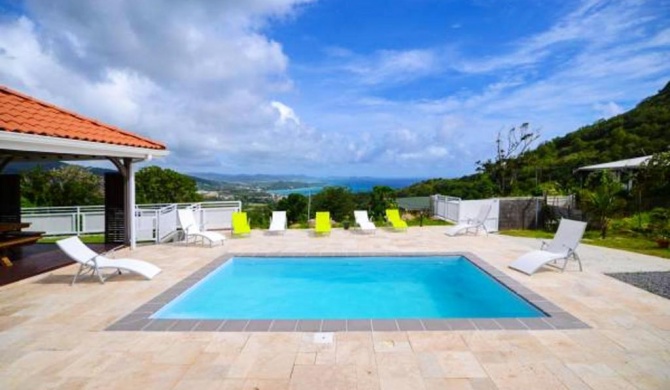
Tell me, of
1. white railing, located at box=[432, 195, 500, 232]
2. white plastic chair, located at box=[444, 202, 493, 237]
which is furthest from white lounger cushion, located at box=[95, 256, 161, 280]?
white railing, located at box=[432, 195, 500, 232]

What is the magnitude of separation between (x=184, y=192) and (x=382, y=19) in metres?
13.4

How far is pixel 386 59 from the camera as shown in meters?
17.6

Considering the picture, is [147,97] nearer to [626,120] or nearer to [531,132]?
[531,132]

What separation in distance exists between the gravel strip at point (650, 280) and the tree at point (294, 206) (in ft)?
44.5

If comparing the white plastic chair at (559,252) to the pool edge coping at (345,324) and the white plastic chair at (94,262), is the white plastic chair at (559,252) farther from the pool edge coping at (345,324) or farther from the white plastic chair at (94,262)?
the white plastic chair at (94,262)

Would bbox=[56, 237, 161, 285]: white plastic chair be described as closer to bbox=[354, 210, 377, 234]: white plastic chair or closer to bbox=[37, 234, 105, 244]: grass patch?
bbox=[37, 234, 105, 244]: grass patch

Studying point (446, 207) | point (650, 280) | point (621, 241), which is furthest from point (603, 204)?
point (650, 280)

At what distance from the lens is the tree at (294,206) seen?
19.1 m

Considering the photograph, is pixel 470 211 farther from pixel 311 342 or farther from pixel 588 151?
pixel 588 151

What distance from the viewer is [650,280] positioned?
686cm

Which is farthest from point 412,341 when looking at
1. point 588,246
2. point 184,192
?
point 184,192

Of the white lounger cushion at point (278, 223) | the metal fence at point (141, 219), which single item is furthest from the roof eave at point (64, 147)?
the white lounger cushion at point (278, 223)

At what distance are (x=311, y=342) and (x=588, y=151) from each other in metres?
28.0

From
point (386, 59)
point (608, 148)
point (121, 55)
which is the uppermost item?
point (386, 59)
